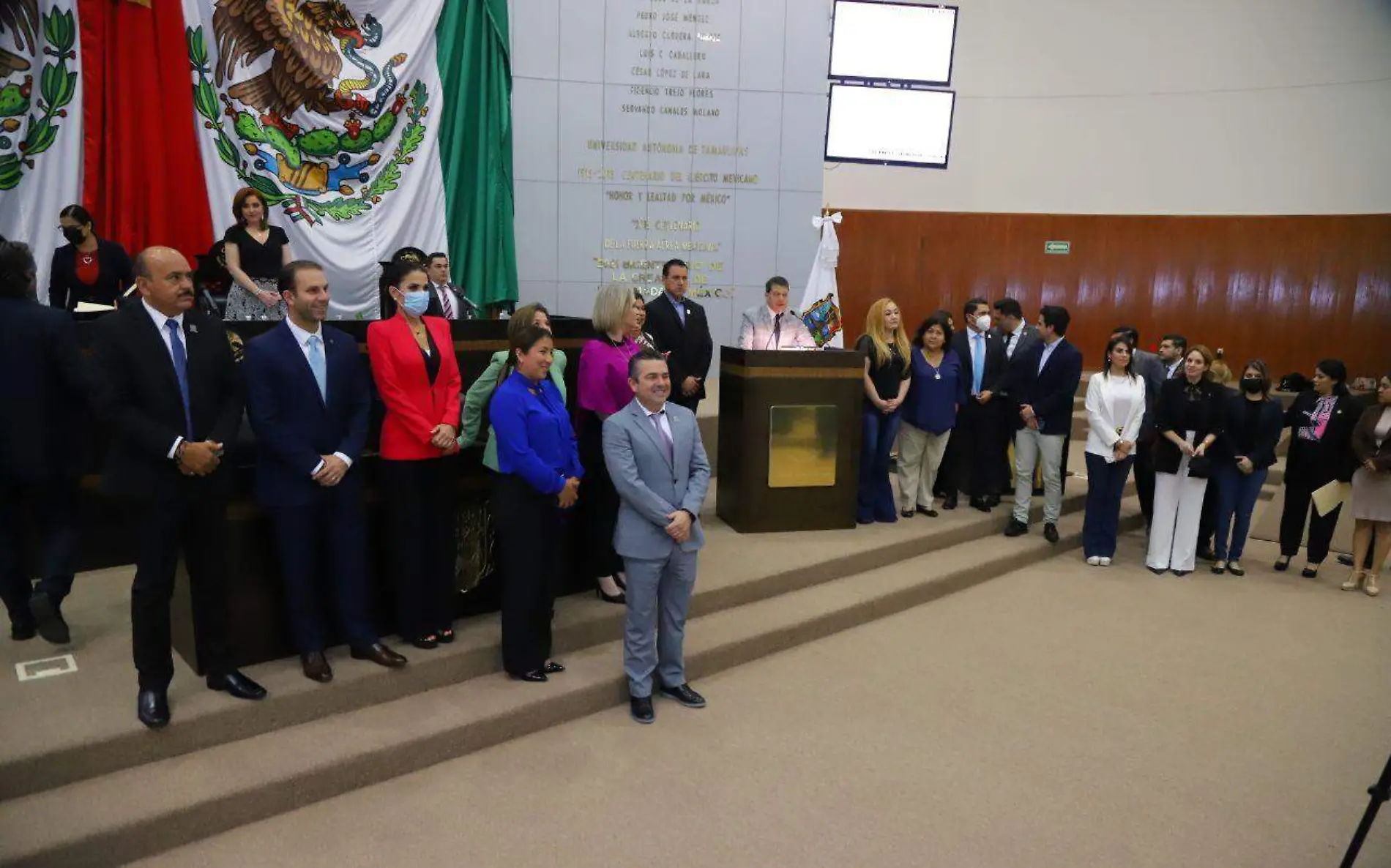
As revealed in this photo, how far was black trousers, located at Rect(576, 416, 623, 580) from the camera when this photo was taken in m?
4.36

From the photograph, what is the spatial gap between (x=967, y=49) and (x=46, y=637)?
12888 mm

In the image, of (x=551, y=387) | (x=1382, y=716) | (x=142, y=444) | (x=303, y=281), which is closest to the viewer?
(x=142, y=444)

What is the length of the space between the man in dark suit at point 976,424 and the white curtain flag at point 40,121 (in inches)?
235

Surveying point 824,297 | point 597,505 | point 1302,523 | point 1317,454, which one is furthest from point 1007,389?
point 597,505

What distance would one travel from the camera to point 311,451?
3.16 meters

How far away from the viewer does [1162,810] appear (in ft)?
10.6

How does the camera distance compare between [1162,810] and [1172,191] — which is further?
[1172,191]

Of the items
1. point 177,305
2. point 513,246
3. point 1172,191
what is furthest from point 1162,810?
point 1172,191

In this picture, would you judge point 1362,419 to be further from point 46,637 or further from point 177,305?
point 46,637

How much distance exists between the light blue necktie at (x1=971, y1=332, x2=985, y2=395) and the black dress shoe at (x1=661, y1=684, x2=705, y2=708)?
376cm

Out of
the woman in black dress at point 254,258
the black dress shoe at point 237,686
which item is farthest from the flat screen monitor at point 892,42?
the black dress shoe at point 237,686

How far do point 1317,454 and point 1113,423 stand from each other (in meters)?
1.49

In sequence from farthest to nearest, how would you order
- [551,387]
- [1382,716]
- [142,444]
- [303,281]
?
[1382,716]
[551,387]
[303,281]
[142,444]

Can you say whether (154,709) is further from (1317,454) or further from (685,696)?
(1317,454)
